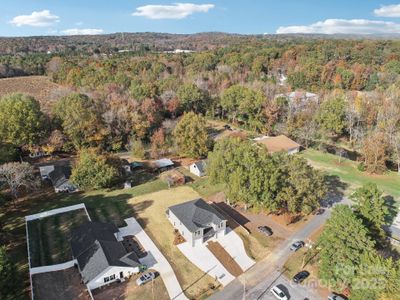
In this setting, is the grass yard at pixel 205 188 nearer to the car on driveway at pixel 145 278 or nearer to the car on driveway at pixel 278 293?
the car on driveway at pixel 145 278

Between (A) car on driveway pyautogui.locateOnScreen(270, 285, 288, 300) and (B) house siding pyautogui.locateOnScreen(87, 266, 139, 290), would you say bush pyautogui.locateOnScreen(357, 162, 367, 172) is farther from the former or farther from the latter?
(B) house siding pyautogui.locateOnScreen(87, 266, 139, 290)

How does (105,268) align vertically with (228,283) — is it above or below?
above

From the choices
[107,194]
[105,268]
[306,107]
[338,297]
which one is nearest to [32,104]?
[107,194]

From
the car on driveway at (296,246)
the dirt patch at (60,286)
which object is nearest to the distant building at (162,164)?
the dirt patch at (60,286)

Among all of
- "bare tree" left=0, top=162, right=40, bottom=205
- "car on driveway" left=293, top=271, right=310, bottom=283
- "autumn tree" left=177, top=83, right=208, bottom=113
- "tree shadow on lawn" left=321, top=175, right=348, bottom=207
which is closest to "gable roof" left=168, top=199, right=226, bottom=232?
"car on driveway" left=293, top=271, right=310, bottom=283

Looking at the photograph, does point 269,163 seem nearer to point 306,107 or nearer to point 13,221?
point 13,221

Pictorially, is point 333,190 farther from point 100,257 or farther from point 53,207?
point 53,207
